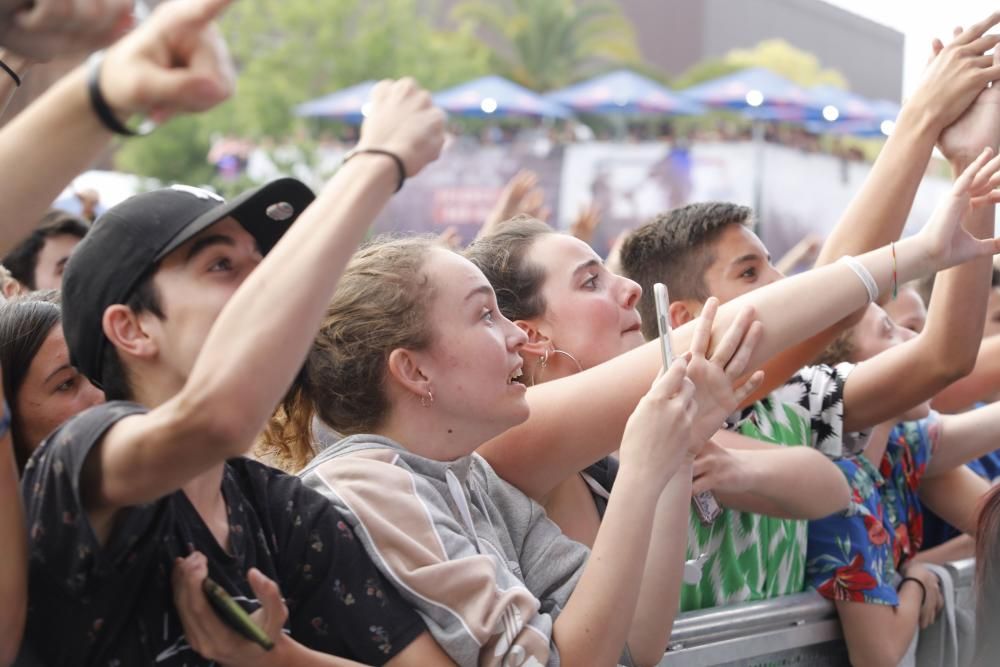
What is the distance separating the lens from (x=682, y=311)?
3275mm

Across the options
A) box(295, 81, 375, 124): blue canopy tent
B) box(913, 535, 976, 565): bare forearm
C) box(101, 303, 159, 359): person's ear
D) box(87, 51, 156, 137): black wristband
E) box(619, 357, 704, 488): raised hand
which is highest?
box(87, 51, 156, 137): black wristband

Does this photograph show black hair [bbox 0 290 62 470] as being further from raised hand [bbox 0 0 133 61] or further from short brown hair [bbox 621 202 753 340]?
short brown hair [bbox 621 202 753 340]

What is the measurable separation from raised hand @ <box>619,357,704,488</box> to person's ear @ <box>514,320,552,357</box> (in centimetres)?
55

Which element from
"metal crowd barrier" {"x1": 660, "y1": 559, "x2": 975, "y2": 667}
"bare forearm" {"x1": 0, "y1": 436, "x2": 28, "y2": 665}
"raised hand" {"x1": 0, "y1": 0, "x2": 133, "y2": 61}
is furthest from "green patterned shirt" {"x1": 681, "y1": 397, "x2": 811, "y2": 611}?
"raised hand" {"x1": 0, "y1": 0, "x2": 133, "y2": 61}

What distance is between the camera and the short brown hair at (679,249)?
3.29 m

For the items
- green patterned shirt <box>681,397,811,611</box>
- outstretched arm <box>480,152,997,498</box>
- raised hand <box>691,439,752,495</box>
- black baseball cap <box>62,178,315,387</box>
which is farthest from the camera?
green patterned shirt <box>681,397,811,611</box>

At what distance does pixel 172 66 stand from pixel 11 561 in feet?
2.05

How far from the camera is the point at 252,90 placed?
28000 millimetres

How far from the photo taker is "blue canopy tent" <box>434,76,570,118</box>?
18.1 m

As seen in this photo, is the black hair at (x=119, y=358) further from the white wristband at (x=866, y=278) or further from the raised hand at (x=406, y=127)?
the white wristband at (x=866, y=278)

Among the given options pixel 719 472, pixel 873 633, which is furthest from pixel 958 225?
pixel 873 633

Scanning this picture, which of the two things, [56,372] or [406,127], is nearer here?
[406,127]

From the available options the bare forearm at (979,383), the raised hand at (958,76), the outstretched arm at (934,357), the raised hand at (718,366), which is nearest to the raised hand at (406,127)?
the raised hand at (718,366)

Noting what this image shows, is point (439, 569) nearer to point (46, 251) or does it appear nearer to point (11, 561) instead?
point (11, 561)
